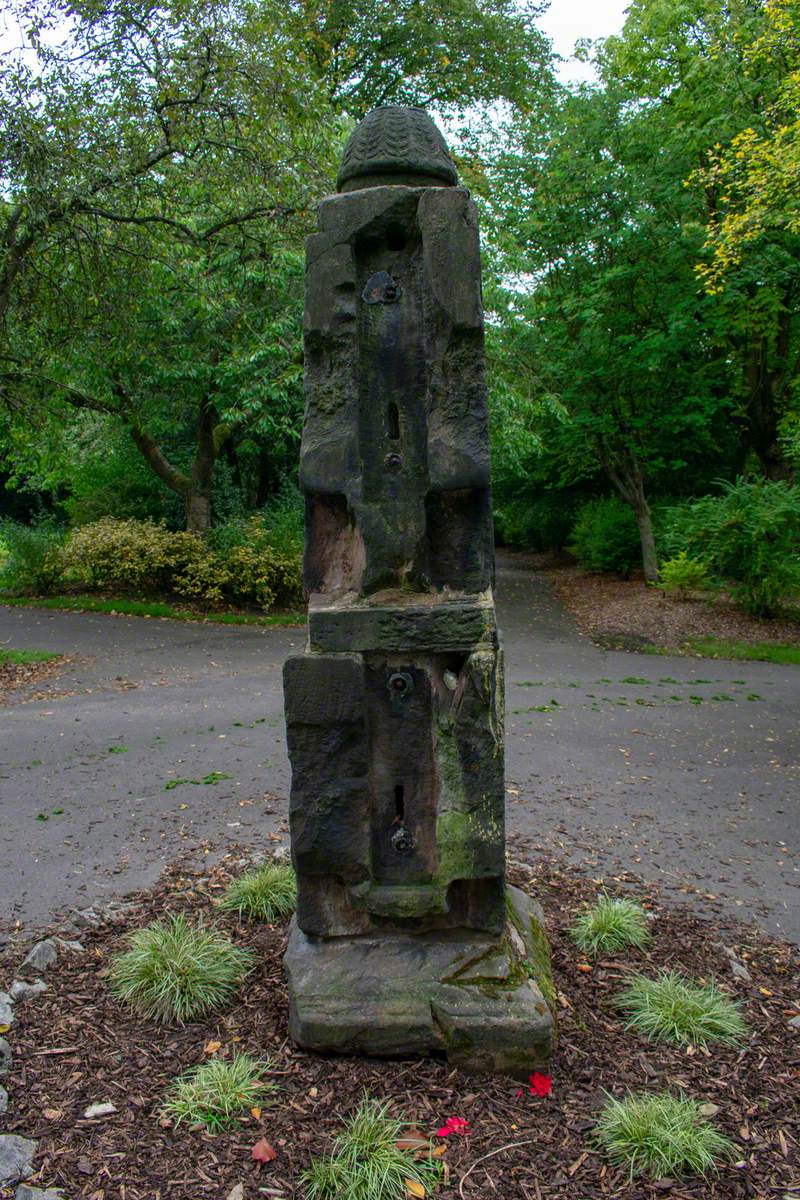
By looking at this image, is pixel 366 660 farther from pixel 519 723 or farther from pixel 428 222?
pixel 519 723

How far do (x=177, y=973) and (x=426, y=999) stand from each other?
1104mm

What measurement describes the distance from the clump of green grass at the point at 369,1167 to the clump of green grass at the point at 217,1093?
0.37m

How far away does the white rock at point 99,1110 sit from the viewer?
2.95 meters

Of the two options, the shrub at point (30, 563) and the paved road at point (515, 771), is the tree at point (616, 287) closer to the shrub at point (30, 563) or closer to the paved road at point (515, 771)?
the paved road at point (515, 771)

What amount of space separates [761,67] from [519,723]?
42.3 ft

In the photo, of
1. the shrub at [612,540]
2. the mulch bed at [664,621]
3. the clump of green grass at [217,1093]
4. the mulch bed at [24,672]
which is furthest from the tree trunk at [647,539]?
the clump of green grass at [217,1093]

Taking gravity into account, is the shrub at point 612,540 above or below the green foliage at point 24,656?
above

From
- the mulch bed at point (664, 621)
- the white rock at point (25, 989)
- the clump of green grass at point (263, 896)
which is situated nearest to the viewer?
the white rock at point (25, 989)

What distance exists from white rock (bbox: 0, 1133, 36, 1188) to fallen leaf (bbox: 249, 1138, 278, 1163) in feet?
2.32

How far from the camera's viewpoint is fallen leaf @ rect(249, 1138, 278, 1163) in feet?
9.00

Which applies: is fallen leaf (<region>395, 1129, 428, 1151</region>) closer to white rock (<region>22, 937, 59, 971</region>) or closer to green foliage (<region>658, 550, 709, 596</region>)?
white rock (<region>22, 937, 59, 971</region>)

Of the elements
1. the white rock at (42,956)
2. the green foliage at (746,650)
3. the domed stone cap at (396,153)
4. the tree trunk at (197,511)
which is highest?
the domed stone cap at (396,153)

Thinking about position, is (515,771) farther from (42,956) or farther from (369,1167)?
(369,1167)

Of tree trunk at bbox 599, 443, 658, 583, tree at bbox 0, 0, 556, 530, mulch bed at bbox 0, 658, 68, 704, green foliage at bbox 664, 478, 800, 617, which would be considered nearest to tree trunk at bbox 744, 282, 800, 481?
tree trunk at bbox 599, 443, 658, 583
